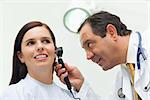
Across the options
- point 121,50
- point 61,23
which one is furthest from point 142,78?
point 61,23

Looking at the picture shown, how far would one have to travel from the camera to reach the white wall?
1.87 m

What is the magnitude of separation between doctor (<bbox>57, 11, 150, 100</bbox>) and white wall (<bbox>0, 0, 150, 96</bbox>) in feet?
1.08

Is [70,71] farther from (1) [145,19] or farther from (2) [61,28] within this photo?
(1) [145,19]

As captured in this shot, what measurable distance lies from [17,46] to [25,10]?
0.46 m

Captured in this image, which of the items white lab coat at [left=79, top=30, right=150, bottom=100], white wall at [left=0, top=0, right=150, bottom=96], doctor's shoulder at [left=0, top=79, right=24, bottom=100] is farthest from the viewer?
white wall at [left=0, top=0, right=150, bottom=96]

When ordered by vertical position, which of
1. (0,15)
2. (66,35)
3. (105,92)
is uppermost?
(0,15)

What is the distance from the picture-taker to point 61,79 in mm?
1481

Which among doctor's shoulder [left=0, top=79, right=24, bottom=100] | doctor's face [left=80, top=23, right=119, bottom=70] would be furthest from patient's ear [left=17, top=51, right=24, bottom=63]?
doctor's face [left=80, top=23, right=119, bottom=70]

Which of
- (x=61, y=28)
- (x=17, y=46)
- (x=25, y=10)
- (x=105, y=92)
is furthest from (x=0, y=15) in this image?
(x=105, y=92)

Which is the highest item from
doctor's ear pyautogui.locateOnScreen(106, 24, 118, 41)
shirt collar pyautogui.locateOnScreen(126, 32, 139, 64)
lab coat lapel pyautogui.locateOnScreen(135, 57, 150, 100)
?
doctor's ear pyautogui.locateOnScreen(106, 24, 118, 41)

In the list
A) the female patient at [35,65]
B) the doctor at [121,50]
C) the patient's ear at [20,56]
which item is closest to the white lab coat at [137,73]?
the doctor at [121,50]

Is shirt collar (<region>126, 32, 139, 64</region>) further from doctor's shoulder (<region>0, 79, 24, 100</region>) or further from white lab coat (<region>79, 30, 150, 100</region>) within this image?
doctor's shoulder (<region>0, 79, 24, 100</region>)

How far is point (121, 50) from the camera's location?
1495mm

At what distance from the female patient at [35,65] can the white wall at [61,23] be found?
1.25ft
